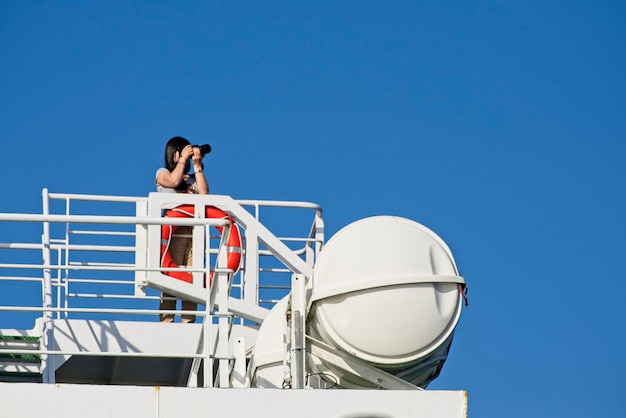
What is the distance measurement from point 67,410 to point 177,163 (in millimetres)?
4822

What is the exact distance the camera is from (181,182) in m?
11.7

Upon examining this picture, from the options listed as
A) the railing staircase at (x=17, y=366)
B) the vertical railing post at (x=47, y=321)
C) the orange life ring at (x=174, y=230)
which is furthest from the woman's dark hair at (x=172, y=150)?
the railing staircase at (x=17, y=366)

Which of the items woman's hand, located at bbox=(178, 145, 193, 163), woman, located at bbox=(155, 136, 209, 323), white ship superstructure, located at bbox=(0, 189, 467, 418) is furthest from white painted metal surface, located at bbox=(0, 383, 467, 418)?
woman's hand, located at bbox=(178, 145, 193, 163)

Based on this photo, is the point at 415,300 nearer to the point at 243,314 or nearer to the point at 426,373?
the point at 426,373

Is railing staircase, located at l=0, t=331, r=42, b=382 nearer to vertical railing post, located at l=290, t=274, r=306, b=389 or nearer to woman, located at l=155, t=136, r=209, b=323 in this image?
woman, located at l=155, t=136, r=209, b=323

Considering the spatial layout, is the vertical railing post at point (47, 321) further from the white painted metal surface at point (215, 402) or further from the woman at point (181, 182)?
the white painted metal surface at point (215, 402)

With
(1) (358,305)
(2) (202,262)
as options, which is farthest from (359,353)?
(2) (202,262)

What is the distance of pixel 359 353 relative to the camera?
8.01m

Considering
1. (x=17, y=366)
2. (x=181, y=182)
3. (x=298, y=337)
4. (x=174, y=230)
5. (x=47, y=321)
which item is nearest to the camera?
(x=298, y=337)

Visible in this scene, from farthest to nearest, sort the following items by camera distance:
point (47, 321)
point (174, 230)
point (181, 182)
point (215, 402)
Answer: point (181, 182) < point (174, 230) < point (47, 321) < point (215, 402)

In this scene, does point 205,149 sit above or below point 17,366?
above

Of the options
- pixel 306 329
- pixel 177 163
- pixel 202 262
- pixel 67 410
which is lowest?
pixel 67 410

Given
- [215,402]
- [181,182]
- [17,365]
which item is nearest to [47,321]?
[17,365]

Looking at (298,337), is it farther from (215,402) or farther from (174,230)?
(174,230)
